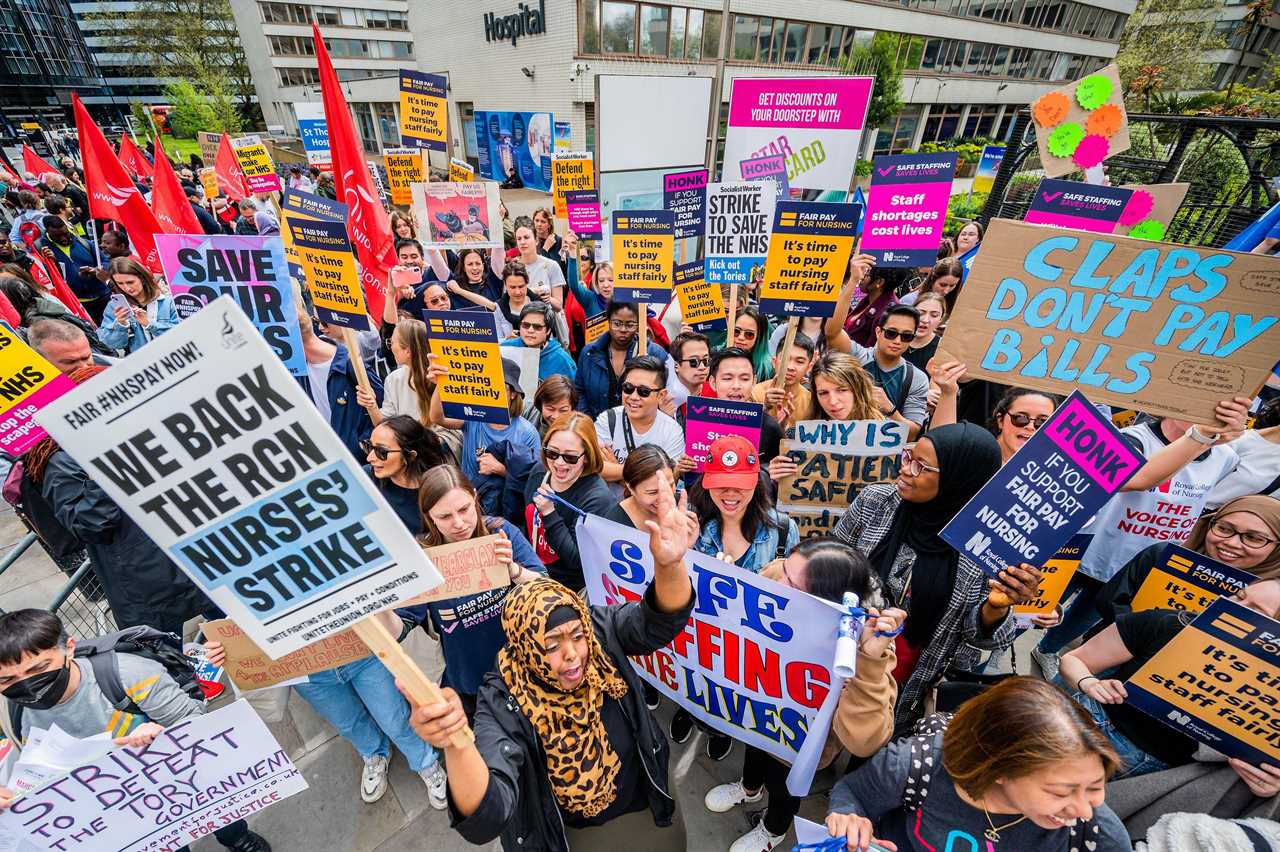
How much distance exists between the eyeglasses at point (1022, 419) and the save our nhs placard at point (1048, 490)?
1.14 metres

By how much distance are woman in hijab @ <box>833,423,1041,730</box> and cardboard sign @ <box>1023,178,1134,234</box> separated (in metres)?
4.83

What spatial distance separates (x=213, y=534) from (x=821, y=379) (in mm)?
3407

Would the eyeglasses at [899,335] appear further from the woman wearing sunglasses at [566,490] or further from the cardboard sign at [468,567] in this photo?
the cardboard sign at [468,567]

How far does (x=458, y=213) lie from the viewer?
744 cm

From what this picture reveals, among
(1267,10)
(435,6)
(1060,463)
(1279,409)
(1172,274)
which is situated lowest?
(1279,409)

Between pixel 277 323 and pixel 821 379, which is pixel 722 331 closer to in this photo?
pixel 821 379

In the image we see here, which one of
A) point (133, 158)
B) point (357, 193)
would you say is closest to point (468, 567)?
point (357, 193)

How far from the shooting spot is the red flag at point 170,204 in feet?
21.2

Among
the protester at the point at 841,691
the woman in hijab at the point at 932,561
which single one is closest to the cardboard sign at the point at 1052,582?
the woman in hijab at the point at 932,561

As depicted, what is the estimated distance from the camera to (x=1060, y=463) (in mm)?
2246

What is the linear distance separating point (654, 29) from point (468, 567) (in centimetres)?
2313

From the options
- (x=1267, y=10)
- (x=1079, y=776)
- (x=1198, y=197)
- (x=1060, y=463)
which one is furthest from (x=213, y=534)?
(x=1267, y=10)

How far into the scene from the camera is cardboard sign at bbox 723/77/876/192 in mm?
5801

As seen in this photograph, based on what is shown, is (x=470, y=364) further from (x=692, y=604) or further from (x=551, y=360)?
(x=692, y=604)
